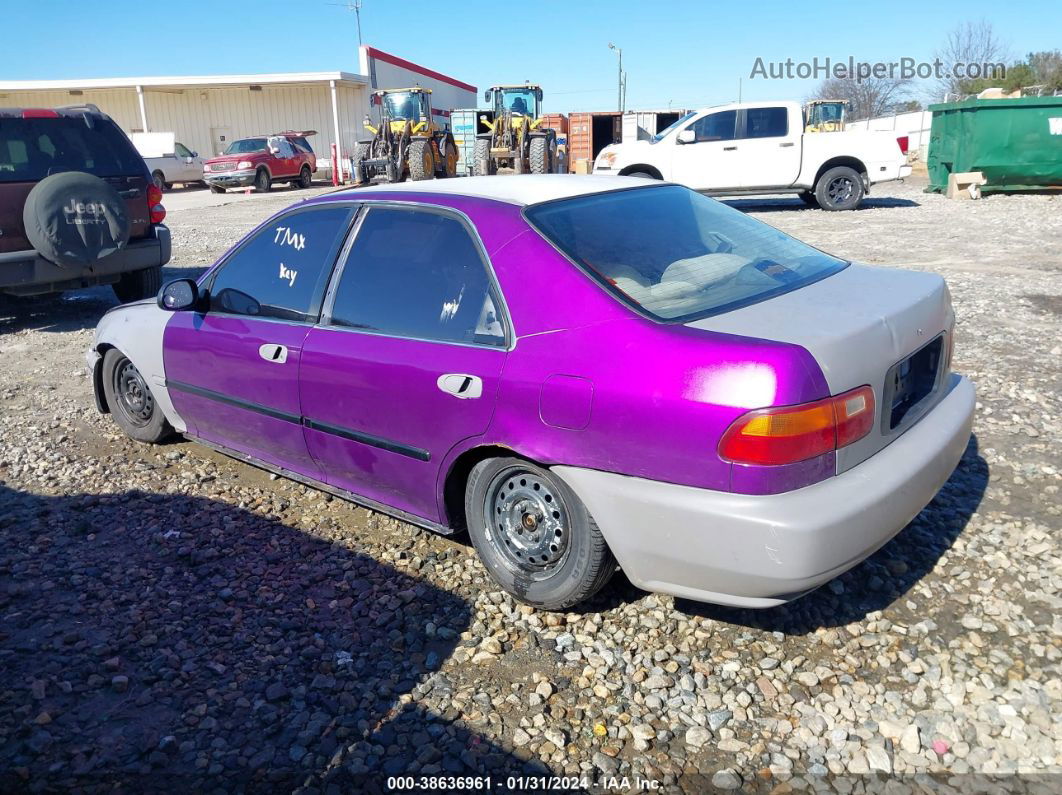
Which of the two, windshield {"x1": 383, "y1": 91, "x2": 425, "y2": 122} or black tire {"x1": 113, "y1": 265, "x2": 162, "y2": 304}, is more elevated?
windshield {"x1": 383, "y1": 91, "x2": 425, "y2": 122}

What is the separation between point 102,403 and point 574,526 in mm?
3655

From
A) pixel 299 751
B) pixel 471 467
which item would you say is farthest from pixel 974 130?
pixel 299 751

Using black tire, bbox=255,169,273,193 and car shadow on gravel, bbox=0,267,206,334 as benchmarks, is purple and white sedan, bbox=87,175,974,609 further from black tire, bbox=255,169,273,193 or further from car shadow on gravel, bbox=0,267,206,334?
black tire, bbox=255,169,273,193

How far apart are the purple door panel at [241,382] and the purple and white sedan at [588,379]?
0.05 feet

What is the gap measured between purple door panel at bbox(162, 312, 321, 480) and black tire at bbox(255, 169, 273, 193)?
2538 centimetres

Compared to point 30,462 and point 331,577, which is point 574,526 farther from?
point 30,462

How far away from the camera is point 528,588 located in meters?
3.13

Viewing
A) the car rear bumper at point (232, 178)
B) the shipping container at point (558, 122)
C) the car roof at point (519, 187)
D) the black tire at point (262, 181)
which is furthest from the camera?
the shipping container at point (558, 122)

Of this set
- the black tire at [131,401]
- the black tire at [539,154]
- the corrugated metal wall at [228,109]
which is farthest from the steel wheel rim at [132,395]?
the corrugated metal wall at [228,109]

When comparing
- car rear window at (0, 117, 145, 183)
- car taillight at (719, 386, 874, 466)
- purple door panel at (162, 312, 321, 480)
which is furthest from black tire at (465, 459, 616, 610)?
car rear window at (0, 117, 145, 183)

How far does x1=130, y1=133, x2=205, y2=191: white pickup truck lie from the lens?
30.4 metres

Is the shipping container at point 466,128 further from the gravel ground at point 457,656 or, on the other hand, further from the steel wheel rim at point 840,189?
the gravel ground at point 457,656

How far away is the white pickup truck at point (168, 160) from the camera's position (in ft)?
99.7

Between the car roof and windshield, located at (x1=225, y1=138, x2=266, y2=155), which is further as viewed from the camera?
windshield, located at (x1=225, y1=138, x2=266, y2=155)
